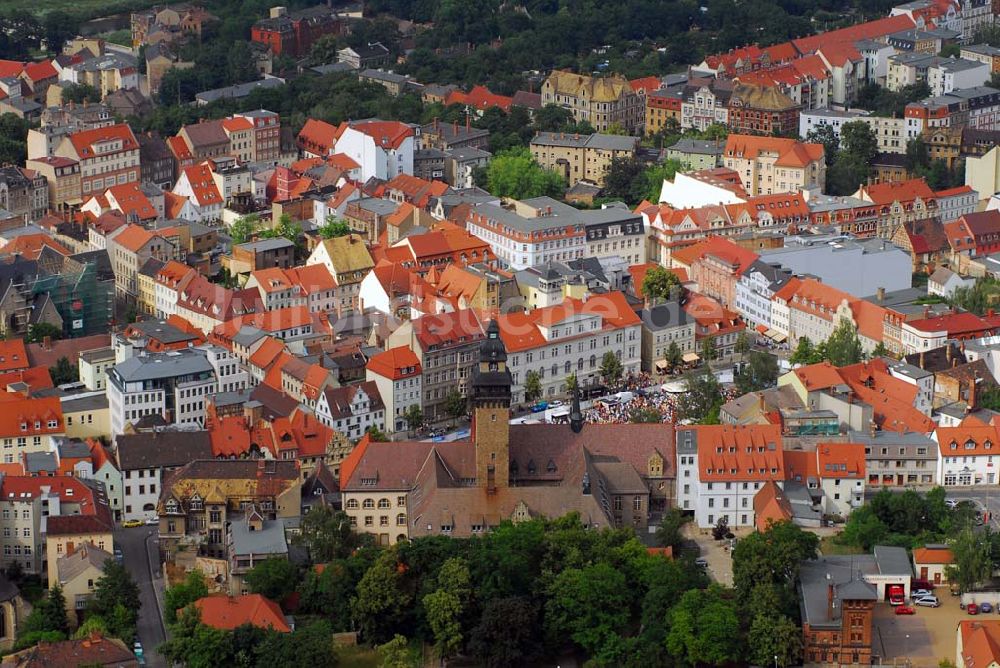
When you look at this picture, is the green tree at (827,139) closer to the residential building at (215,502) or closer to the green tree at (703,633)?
the residential building at (215,502)

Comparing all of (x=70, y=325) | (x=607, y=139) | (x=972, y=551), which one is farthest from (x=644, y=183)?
(x=972, y=551)

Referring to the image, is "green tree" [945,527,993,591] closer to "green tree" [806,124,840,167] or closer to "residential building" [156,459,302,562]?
"residential building" [156,459,302,562]

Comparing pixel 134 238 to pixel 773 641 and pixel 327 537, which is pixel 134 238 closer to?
pixel 327 537

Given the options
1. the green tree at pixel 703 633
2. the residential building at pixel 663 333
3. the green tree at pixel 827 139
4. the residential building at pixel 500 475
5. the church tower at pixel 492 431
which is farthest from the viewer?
the green tree at pixel 827 139

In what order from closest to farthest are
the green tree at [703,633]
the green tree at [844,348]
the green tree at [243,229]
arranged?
the green tree at [703,633]
the green tree at [844,348]
the green tree at [243,229]

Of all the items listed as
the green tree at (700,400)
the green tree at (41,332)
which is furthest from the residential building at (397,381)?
the green tree at (41,332)

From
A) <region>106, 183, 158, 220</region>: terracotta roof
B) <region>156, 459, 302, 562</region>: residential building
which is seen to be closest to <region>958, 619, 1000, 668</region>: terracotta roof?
<region>156, 459, 302, 562</region>: residential building

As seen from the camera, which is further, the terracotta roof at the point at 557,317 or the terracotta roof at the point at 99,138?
the terracotta roof at the point at 99,138

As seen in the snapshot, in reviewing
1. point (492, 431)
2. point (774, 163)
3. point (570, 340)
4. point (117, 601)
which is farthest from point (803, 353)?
point (117, 601)
